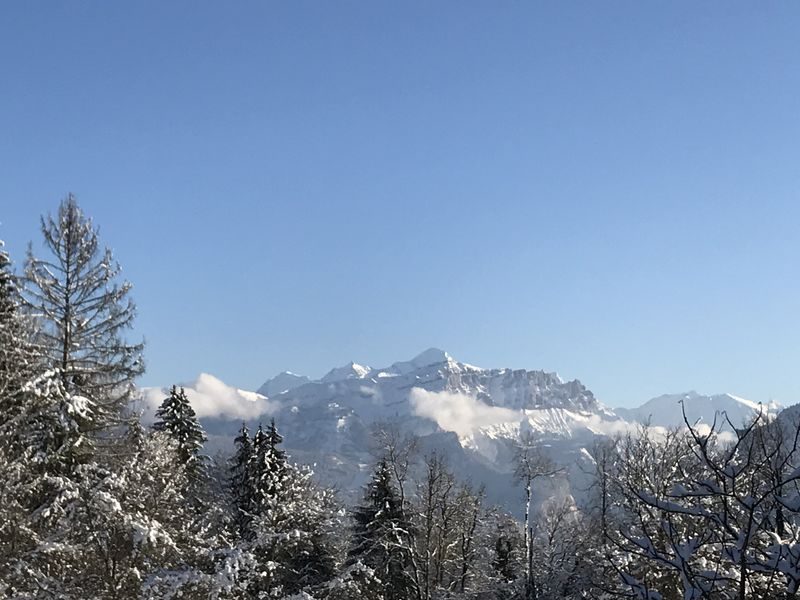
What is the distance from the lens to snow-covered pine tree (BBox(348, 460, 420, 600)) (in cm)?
2567

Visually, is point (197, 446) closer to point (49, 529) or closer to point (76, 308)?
point (76, 308)

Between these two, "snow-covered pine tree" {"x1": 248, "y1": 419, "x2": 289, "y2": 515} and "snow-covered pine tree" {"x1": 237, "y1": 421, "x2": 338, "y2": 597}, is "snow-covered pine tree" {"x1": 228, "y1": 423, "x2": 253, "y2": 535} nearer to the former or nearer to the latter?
"snow-covered pine tree" {"x1": 237, "y1": 421, "x2": 338, "y2": 597}

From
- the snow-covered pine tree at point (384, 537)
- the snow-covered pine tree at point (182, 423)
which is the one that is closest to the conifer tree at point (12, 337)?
the snow-covered pine tree at point (384, 537)

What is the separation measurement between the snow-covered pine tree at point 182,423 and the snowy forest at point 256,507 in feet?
0.81

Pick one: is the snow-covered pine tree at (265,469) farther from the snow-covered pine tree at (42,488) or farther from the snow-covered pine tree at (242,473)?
the snow-covered pine tree at (42,488)

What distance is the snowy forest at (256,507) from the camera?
15.2 feet

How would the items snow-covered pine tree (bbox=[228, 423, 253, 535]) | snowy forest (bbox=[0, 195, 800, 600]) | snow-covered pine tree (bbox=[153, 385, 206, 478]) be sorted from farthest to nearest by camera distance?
snow-covered pine tree (bbox=[153, 385, 206, 478]) < snow-covered pine tree (bbox=[228, 423, 253, 535]) < snowy forest (bbox=[0, 195, 800, 600])

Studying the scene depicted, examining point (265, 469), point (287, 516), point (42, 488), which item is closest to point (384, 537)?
point (287, 516)

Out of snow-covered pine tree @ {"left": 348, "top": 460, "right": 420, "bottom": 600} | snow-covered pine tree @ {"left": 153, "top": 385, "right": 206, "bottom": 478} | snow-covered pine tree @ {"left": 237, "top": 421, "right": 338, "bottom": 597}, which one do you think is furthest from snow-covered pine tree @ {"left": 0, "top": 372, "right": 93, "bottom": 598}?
snow-covered pine tree @ {"left": 153, "top": 385, "right": 206, "bottom": 478}

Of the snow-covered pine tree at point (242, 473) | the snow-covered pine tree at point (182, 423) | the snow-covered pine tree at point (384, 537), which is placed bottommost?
the snow-covered pine tree at point (384, 537)

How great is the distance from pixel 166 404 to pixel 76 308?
63.8 feet

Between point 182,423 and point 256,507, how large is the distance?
9.04 m

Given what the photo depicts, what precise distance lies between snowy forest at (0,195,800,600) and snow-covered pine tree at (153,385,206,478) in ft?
0.81

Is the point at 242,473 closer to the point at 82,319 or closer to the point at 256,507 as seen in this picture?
the point at 256,507
